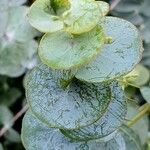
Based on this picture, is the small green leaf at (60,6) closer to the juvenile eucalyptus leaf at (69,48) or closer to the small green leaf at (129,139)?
the juvenile eucalyptus leaf at (69,48)

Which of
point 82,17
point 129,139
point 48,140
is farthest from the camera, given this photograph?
point 129,139

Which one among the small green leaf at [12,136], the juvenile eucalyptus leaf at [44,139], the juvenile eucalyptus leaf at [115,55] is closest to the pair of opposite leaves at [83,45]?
the juvenile eucalyptus leaf at [115,55]

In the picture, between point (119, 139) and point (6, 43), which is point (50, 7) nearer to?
point (119, 139)

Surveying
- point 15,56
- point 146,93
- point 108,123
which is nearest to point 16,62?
point 15,56

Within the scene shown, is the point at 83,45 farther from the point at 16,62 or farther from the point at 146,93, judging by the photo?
the point at 16,62

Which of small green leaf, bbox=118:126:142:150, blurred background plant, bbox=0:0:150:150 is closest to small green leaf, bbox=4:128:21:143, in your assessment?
blurred background plant, bbox=0:0:150:150

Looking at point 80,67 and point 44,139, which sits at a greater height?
point 80,67
